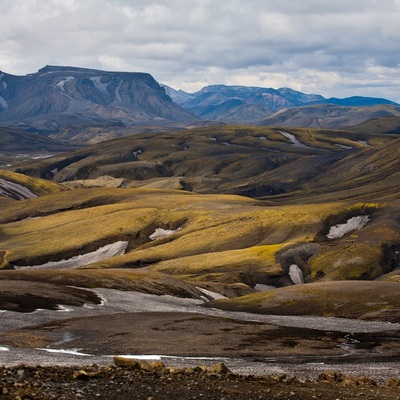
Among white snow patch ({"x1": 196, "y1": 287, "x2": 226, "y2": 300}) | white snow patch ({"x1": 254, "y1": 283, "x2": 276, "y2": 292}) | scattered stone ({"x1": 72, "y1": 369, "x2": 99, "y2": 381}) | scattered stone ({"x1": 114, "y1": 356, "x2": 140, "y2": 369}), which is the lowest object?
white snow patch ({"x1": 254, "y1": 283, "x2": 276, "y2": 292})

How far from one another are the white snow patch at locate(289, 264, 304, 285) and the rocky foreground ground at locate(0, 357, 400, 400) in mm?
106608

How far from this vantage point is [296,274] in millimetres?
147875

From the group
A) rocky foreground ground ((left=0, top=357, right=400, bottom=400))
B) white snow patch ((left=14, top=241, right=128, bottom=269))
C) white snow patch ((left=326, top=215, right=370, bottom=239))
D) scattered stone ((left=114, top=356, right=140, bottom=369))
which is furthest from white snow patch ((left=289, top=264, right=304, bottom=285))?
scattered stone ((left=114, top=356, right=140, bottom=369))

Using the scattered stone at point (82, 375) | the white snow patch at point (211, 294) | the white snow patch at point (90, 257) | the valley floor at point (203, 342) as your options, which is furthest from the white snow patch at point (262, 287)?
the scattered stone at point (82, 375)

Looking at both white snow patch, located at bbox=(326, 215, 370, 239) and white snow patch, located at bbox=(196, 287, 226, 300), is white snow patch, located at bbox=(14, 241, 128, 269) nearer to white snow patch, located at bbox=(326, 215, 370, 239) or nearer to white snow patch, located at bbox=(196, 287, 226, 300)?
white snow patch, located at bbox=(326, 215, 370, 239)

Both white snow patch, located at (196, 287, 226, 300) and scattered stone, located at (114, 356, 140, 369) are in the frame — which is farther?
white snow patch, located at (196, 287, 226, 300)

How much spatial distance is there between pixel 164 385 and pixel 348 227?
16155 centimetres

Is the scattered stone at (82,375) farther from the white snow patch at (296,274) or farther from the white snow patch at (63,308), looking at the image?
the white snow patch at (296,274)

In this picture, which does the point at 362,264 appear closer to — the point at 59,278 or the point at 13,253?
the point at 59,278

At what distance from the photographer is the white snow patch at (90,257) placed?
17901 cm

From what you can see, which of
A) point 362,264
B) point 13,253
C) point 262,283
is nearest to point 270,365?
point 262,283

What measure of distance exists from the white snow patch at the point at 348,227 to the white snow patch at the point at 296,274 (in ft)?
114

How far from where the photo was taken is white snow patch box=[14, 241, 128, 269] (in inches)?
7048

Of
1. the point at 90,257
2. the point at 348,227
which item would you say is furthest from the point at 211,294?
the point at 348,227
